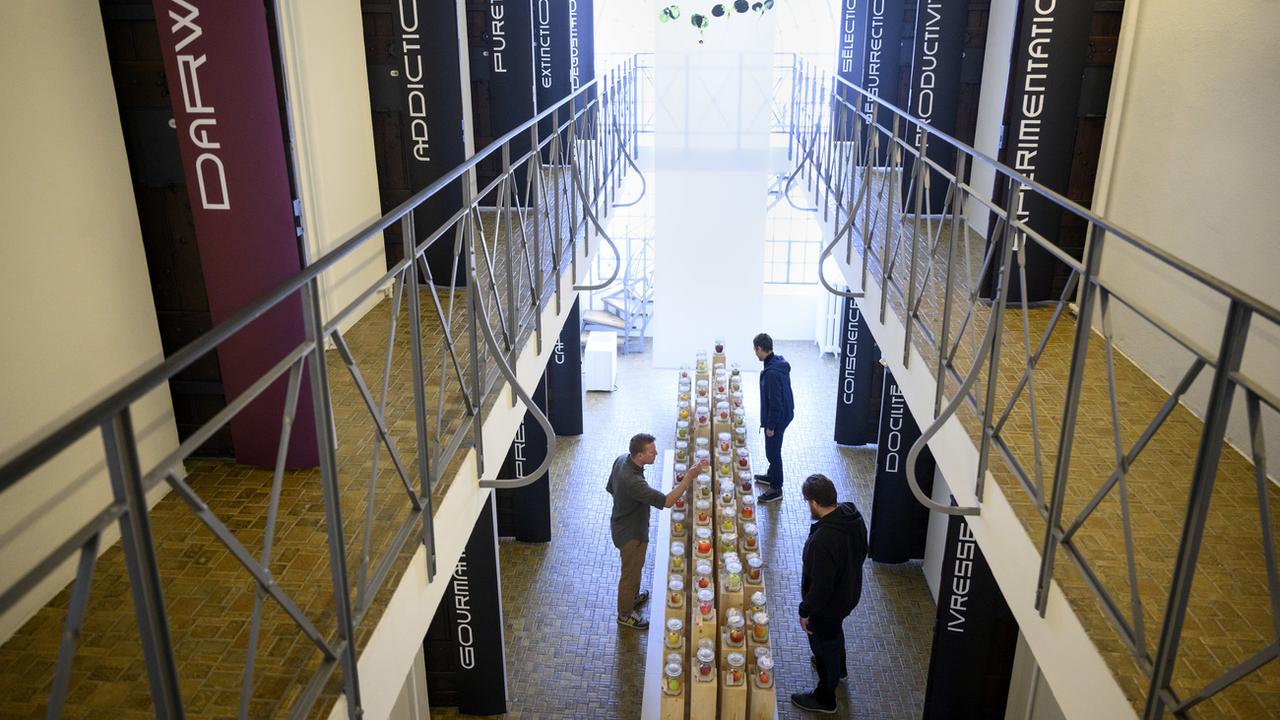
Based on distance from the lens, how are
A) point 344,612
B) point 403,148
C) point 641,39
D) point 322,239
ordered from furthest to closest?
1. point 641,39
2. point 403,148
3. point 322,239
4. point 344,612

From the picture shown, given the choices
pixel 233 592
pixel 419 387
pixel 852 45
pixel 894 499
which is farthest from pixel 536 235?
pixel 852 45

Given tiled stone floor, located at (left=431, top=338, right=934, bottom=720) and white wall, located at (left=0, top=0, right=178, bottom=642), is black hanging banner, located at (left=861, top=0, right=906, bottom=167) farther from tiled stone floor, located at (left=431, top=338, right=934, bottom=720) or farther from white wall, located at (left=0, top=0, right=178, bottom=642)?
white wall, located at (left=0, top=0, right=178, bottom=642)

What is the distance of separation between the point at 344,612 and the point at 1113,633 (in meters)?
1.71

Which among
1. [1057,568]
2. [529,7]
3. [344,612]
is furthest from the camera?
[529,7]

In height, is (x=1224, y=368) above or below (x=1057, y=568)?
above

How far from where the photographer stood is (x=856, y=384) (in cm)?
789

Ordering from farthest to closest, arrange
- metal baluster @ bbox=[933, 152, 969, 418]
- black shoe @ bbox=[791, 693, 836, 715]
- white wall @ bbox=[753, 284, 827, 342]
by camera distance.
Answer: white wall @ bbox=[753, 284, 827, 342] < black shoe @ bbox=[791, 693, 836, 715] < metal baluster @ bbox=[933, 152, 969, 418]

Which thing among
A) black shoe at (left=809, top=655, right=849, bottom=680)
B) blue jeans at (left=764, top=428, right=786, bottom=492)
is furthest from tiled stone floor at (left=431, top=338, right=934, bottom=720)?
blue jeans at (left=764, top=428, right=786, bottom=492)

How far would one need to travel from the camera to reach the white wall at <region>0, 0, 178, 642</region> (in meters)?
2.29

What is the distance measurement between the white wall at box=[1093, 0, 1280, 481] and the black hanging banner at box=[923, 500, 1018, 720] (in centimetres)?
126

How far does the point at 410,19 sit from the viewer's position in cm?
427

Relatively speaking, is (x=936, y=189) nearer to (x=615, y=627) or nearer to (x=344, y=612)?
(x=615, y=627)

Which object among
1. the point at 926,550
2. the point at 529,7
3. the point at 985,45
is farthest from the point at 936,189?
the point at 529,7

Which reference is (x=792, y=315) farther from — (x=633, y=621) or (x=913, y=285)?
(x=913, y=285)
